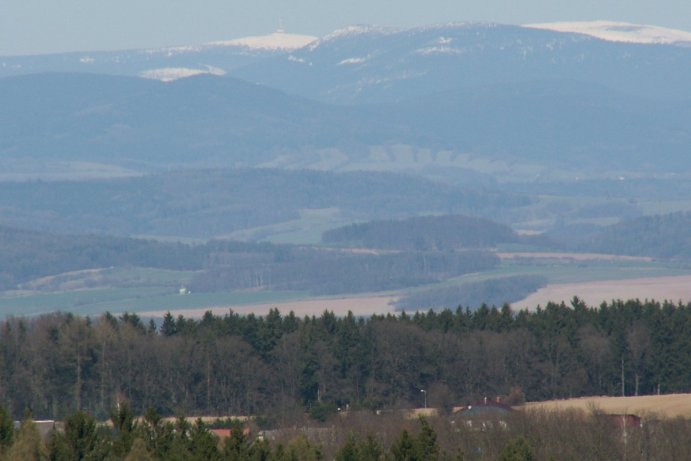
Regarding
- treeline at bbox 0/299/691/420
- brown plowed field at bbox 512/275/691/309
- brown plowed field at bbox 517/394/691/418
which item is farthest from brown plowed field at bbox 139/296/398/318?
brown plowed field at bbox 517/394/691/418

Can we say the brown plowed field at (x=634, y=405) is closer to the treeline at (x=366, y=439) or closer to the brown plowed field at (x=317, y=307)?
the treeline at (x=366, y=439)

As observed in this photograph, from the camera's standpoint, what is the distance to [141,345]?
3105 inches

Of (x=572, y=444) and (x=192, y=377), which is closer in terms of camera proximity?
(x=572, y=444)

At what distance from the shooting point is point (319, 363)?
80.1 meters

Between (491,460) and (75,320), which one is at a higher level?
(75,320)

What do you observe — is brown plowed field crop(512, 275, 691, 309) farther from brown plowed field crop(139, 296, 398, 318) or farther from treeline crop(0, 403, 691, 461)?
treeline crop(0, 403, 691, 461)

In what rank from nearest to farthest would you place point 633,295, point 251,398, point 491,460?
1. point 491,460
2. point 251,398
3. point 633,295

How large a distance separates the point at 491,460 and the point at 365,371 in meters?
31.9

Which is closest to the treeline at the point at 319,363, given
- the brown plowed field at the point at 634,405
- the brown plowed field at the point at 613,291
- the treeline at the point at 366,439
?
the brown plowed field at the point at 634,405

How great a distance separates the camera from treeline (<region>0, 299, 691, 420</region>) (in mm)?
76062

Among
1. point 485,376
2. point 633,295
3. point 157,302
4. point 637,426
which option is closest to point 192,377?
point 485,376

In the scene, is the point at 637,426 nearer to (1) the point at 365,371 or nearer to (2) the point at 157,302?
(1) the point at 365,371

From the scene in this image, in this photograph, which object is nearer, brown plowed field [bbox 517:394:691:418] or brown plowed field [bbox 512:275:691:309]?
brown plowed field [bbox 517:394:691:418]

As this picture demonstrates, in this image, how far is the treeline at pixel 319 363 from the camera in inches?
2995
